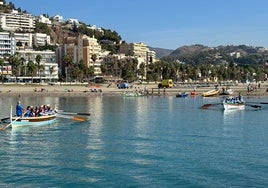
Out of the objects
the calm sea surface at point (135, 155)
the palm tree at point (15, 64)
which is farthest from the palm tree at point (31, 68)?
the calm sea surface at point (135, 155)

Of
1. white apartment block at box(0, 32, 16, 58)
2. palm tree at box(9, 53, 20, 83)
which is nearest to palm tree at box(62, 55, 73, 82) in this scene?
palm tree at box(9, 53, 20, 83)

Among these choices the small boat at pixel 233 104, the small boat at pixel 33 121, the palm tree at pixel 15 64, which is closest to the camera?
the small boat at pixel 33 121

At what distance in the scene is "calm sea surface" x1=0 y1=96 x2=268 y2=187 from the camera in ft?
80.0

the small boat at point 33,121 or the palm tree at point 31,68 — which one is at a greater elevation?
the palm tree at point 31,68

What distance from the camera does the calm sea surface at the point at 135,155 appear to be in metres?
24.4

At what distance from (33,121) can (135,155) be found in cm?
1809

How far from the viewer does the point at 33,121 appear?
1799 inches

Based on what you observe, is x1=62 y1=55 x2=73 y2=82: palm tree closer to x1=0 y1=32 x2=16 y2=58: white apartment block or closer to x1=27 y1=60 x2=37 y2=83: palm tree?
x1=27 y1=60 x2=37 y2=83: palm tree

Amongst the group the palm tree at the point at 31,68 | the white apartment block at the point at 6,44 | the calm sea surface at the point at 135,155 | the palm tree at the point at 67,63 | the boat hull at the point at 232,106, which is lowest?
the calm sea surface at the point at 135,155

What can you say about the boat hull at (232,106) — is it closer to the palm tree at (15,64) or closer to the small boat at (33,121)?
the small boat at (33,121)

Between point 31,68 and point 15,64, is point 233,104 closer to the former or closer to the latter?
point 31,68

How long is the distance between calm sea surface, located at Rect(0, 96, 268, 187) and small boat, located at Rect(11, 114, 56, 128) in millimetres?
937

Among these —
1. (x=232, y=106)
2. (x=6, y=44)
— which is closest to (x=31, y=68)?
(x=6, y=44)

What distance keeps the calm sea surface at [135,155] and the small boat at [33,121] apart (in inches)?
36.9
